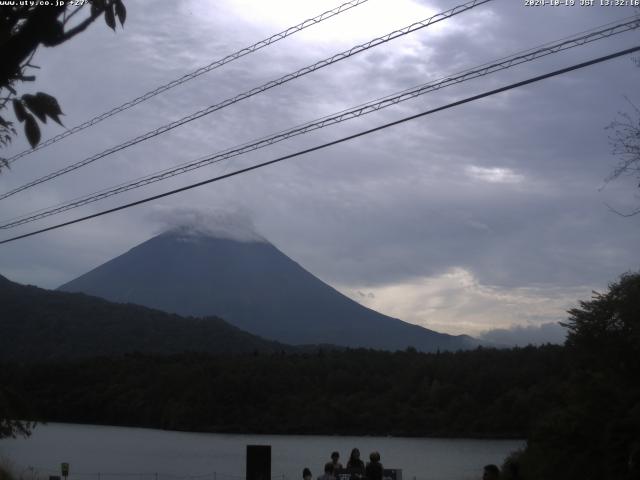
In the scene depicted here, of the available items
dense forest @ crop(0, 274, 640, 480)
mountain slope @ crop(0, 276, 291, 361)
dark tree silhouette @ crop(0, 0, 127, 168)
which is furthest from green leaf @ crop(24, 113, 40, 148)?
mountain slope @ crop(0, 276, 291, 361)

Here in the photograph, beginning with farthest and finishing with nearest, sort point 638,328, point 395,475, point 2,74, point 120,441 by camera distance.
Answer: point 120,441
point 638,328
point 395,475
point 2,74

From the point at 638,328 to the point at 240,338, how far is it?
10361 centimetres

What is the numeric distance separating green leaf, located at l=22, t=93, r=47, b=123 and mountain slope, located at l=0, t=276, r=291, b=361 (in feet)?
297

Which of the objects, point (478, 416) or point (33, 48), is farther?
point (478, 416)

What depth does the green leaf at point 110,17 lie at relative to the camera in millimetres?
3230

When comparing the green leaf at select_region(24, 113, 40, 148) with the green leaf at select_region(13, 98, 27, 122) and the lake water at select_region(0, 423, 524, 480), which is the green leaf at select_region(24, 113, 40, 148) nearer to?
the green leaf at select_region(13, 98, 27, 122)

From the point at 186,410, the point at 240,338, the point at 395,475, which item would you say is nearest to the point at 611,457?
the point at 395,475

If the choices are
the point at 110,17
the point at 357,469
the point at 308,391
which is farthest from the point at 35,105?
the point at 308,391

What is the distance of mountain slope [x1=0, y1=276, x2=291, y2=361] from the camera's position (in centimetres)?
9562

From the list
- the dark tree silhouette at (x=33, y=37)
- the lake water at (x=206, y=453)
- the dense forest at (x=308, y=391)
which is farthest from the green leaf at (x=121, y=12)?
the dense forest at (x=308, y=391)

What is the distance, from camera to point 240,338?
11944cm

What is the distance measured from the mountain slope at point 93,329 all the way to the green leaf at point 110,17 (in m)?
90.4

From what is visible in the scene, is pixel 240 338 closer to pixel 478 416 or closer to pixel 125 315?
pixel 125 315

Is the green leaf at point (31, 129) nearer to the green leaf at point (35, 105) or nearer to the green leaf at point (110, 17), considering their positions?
the green leaf at point (35, 105)
